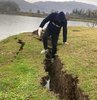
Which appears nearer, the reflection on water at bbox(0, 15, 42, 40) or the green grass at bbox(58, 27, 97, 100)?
the green grass at bbox(58, 27, 97, 100)

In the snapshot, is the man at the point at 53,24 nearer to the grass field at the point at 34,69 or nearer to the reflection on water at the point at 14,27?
the grass field at the point at 34,69

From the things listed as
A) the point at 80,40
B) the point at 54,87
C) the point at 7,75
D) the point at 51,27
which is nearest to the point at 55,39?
the point at 51,27

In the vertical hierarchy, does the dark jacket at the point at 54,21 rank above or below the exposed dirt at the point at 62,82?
above

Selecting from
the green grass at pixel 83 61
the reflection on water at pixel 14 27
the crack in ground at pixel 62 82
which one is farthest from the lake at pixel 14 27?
the crack in ground at pixel 62 82

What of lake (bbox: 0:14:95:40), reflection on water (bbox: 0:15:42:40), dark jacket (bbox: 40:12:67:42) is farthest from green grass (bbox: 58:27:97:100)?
reflection on water (bbox: 0:15:42:40)

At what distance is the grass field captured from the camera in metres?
11.0

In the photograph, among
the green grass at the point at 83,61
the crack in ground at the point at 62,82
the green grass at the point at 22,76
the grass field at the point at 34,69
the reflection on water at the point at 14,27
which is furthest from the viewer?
the reflection on water at the point at 14,27

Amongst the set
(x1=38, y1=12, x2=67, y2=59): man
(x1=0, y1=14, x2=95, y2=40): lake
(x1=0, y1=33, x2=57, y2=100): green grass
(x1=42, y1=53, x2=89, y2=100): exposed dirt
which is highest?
(x1=38, y1=12, x2=67, y2=59): man

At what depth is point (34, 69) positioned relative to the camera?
546 inches

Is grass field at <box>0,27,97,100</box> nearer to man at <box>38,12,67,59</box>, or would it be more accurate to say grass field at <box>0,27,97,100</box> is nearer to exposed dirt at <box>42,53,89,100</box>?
exposed dirt at <box>42,53,89,100</box>

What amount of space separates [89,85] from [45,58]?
513 cm

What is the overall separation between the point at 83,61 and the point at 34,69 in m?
2.70

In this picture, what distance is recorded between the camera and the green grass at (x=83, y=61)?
38.1 ft

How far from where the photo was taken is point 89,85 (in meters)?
11.6
